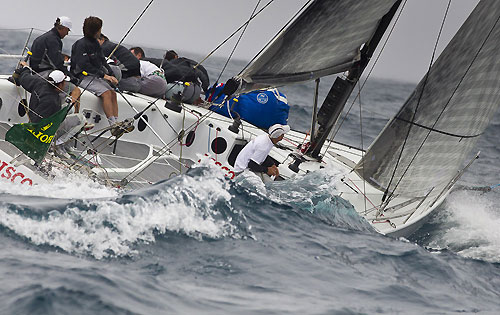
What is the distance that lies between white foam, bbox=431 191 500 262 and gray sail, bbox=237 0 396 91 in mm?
1945

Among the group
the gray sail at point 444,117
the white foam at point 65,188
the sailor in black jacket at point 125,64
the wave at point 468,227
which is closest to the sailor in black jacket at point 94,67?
the sailor in black jacket at point 125,64

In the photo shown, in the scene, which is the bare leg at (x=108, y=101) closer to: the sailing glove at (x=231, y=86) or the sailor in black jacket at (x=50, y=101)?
the sailor in black jacket at (x=50, y=101)

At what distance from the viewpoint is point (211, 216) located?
16.4ft

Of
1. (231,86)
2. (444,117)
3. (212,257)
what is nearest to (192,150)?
(231,86)

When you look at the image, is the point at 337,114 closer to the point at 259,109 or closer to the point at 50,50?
the point at 259,109

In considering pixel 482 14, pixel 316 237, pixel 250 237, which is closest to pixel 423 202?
pixel 482 14

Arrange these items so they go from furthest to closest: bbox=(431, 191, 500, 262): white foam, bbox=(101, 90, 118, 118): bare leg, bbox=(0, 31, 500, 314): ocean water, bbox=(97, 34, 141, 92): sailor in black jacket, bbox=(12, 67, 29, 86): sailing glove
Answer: bbox=(97, 34, 141, 92): sailor in black jacket, bbox=(101, 90, 118, 118): bare leg, bbox=(431, 191, 500, 262): white foam, bbox=(12, 67, 29, 86): sailing glove, bbox=(0, 31, 500, 314): ocean water

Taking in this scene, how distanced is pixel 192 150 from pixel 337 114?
146 cm

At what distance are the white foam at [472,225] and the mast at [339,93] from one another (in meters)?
1.51

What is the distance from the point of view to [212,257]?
14.4ft

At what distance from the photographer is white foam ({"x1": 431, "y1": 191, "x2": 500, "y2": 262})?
660cm

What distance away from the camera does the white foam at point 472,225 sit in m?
6.60

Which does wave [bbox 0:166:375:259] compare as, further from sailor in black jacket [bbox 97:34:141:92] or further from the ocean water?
sailor in black jacket [bbox 97:34:141:92]

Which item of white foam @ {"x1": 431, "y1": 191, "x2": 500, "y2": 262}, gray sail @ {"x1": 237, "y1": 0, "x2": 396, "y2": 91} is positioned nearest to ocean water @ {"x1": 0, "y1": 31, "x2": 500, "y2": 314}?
white foam @ {"x1": 431, "y1": 191, "x2": 500, "y2": 262}
